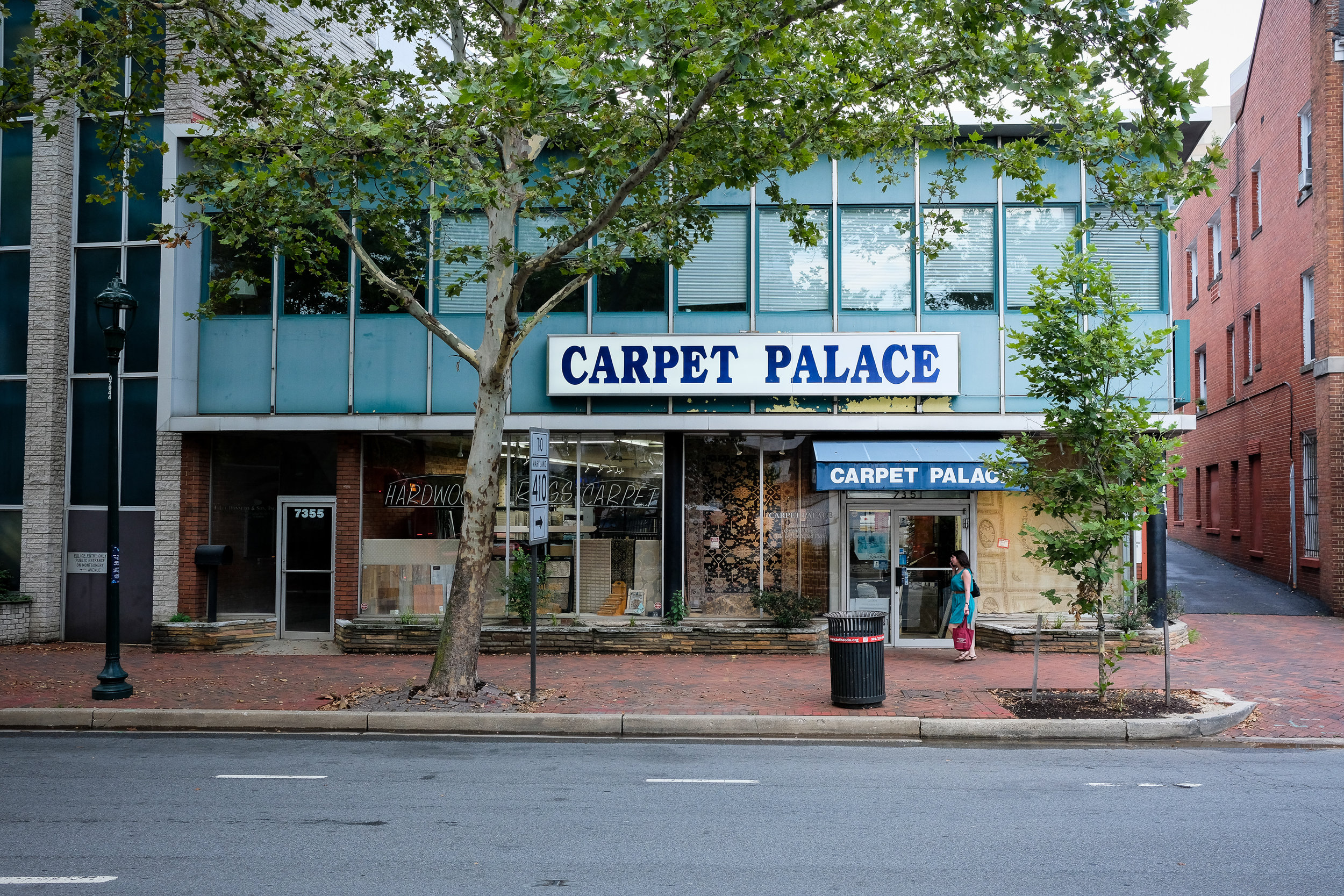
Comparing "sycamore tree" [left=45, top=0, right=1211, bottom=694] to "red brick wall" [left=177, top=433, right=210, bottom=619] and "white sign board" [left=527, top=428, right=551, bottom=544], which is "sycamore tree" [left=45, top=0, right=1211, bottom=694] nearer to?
"white sign board" [left=527, top=428, right=551, bottom=544]

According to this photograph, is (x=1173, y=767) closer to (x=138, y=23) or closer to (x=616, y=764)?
(x=616, y=764)

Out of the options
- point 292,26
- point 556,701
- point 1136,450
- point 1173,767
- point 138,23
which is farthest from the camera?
point 292,26

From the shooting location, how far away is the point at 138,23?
12.7 meters

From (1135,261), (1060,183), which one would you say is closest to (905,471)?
(1135,261)

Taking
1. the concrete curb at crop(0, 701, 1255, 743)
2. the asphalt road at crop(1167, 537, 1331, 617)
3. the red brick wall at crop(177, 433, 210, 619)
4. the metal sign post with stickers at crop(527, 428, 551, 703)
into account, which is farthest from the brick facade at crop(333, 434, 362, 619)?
the asphalt road at crop(1167, 537, 1331, 617)

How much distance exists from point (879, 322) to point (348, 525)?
28.8 ft

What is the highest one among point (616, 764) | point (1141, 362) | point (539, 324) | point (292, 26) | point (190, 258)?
point (292, 26)

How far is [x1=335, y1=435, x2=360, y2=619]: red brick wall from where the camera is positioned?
1572cm

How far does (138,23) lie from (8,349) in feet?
22.2

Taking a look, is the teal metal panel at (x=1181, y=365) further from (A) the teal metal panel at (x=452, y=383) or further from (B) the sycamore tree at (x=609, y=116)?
(A) the teal metal panel at (x=452, y=383)

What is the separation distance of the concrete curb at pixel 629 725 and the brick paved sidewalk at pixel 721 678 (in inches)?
12.3

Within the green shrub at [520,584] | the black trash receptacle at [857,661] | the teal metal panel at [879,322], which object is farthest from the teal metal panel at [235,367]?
the black trash receptacle at [857,661]

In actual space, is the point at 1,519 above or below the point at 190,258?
below

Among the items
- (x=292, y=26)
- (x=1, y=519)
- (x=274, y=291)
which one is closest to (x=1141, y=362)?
(x=274, y=291)
